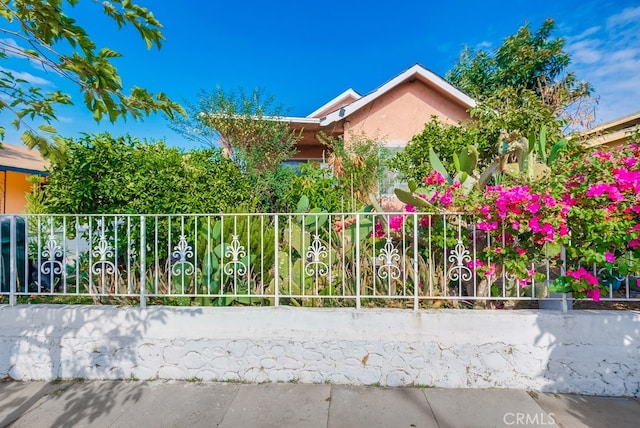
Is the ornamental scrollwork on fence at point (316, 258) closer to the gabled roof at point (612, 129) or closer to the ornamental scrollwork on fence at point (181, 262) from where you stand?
the ornamental scrollwork on fence at point (181, 262)

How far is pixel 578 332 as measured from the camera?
2.94 metres

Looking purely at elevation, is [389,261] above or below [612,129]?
below

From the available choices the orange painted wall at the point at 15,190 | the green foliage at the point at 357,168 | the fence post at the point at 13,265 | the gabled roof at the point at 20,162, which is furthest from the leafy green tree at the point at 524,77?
the orange painted wall at the point at 15,190

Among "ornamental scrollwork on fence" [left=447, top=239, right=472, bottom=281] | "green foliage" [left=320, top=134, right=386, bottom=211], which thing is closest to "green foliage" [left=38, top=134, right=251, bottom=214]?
"green foliage" [left=320, top=134, right=386, bottom=211]

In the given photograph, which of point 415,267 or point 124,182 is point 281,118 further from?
point 415,267

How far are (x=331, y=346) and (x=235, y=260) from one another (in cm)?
128

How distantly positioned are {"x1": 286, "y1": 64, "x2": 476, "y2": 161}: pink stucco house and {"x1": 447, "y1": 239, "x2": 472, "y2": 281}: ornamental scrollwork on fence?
17.7ft

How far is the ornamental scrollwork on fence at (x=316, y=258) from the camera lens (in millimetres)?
3351

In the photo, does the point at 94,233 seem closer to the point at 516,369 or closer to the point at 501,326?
the point at 501,326

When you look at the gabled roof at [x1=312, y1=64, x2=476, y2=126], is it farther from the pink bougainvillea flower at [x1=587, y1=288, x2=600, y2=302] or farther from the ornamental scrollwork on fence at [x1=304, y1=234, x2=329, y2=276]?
the pink bougainvillea flower at [x1=587, y1=288, x2=600, y2=302]

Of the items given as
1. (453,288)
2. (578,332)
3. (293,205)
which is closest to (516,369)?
(578,332)

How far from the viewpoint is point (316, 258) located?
132 inches

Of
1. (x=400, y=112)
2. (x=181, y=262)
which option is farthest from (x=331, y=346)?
(x=400, y=112)

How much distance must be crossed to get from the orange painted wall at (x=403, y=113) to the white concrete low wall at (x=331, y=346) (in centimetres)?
613
